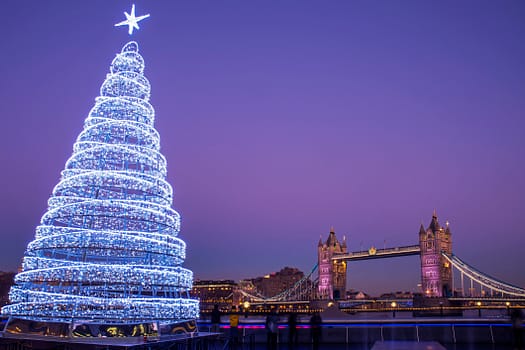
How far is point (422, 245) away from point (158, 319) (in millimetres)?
87507

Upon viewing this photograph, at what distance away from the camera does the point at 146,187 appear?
2245 centimetres

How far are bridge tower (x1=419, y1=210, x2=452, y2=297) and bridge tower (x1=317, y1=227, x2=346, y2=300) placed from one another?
24879mm

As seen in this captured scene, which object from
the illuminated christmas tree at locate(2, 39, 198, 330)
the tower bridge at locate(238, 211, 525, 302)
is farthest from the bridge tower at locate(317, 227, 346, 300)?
the illuminated christmas tree at locate(2, 39, 198, 330)

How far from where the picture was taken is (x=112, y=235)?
20.5 meters

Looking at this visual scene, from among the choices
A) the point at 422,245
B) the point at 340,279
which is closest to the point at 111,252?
the point at 422,245

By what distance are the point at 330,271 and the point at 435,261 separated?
3118 centimetres

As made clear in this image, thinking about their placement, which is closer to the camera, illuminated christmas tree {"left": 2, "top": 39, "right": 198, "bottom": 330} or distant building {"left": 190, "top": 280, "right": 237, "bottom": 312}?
illuminated christmas tree {"left": 2, "top": 39, "right": 198, "bottom": 330}

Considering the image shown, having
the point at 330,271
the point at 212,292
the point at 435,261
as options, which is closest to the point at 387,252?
the point at 435,261

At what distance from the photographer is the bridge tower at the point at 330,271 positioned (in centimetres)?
11827

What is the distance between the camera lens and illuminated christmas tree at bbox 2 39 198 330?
2000cm

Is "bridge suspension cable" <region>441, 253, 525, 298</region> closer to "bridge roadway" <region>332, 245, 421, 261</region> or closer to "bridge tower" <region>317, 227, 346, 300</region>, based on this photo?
"bridge roadway" <region>332, 245, 421, 261</region>

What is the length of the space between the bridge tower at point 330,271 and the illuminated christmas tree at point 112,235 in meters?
98.4

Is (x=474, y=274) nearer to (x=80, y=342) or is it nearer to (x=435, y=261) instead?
(x=435, y=261)

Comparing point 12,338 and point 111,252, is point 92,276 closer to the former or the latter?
point 111,252
